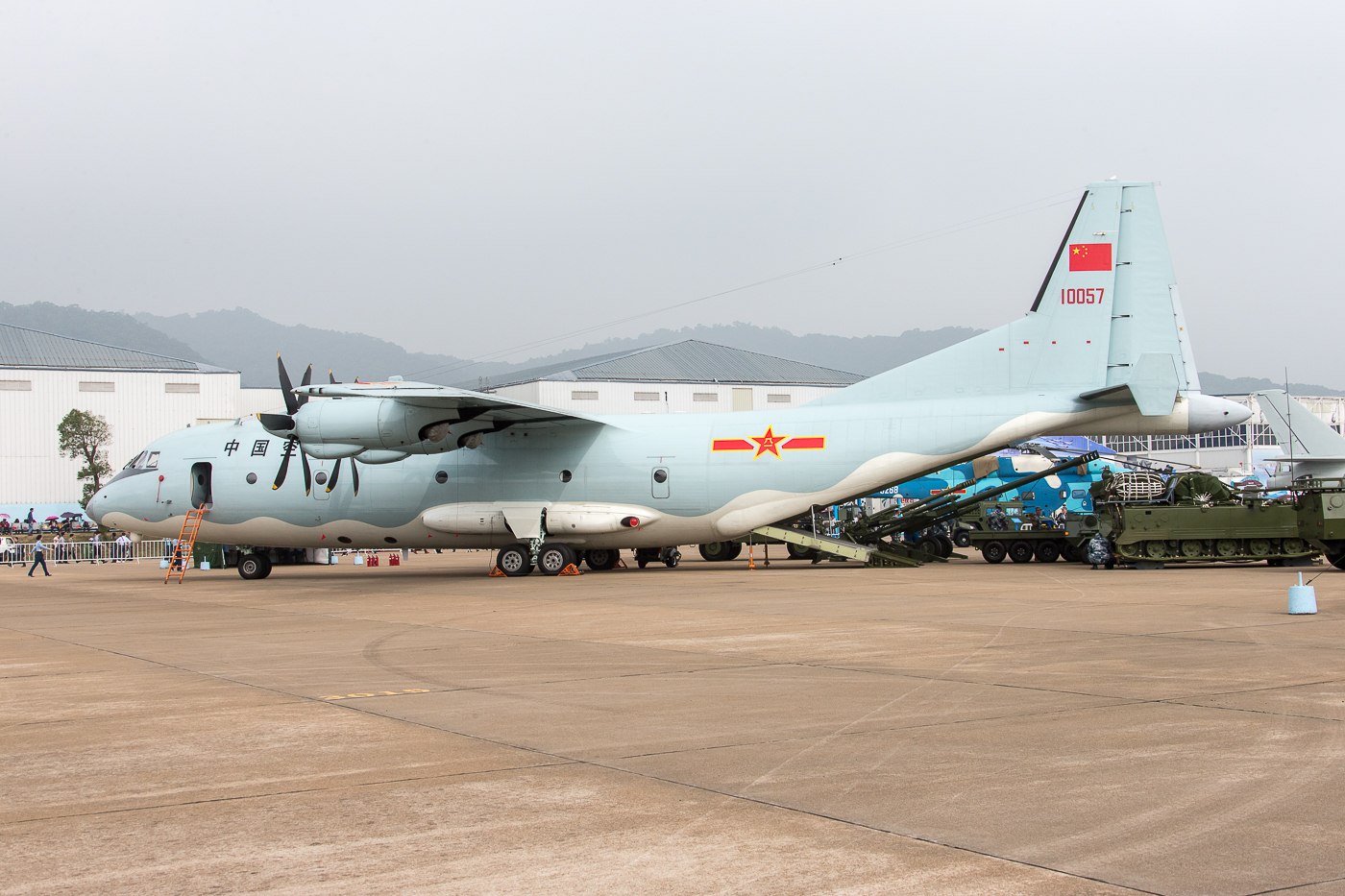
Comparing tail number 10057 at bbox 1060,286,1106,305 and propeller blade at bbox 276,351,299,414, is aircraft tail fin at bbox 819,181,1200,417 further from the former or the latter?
propeller blade at bbox 276,351,299,414

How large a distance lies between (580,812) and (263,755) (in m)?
2.68

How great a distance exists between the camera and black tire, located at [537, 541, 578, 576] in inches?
1128

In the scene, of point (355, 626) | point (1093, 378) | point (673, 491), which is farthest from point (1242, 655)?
point (673, 491)

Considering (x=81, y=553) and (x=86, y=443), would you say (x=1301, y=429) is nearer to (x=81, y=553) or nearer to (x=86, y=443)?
(x=81, y=553)

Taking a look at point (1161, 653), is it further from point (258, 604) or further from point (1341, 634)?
point (258, 604)

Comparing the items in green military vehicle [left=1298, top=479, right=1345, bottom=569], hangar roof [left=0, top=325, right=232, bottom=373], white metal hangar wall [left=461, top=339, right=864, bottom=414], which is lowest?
green military vehicle [left=1298, top=479, right=1345, bottom=569]

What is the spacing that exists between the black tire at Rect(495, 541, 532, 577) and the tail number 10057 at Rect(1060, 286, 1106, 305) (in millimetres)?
14068

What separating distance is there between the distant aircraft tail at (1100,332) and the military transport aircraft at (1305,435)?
1478 centimetres

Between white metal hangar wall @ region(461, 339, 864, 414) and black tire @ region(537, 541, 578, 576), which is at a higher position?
Result: white metal hangar wall @ region(461, 339, 864, 414)

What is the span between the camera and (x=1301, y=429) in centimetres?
4009

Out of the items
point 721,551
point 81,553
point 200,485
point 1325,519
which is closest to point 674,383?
point 81,553

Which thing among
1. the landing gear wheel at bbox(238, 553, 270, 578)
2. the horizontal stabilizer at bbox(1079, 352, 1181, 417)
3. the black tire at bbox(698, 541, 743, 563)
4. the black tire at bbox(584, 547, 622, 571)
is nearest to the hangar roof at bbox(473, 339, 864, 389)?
the black tire at bbox(698, 541, 743, 563)

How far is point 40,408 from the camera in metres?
77.0

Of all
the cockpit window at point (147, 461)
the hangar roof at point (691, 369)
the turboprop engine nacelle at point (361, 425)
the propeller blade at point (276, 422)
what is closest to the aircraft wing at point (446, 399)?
the turboprop engine nacelle at point (361, 425)
